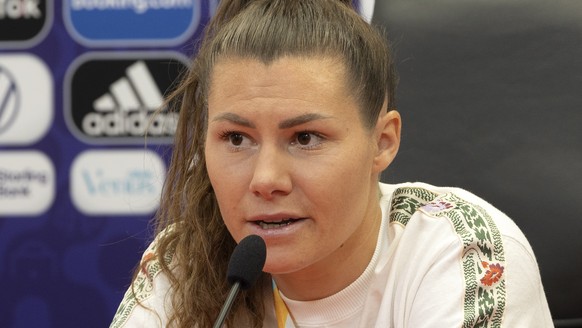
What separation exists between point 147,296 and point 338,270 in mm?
283

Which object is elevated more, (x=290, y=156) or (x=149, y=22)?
(x=149, y=22)

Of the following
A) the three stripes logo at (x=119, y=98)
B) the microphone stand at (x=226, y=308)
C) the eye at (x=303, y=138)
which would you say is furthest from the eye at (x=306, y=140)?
the three stripes logo at (x=119, y=98)

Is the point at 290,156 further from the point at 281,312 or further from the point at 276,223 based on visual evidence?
the point at 281,312

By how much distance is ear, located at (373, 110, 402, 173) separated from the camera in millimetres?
1223

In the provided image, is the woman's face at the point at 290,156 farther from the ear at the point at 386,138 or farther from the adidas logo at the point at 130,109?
the adidas logo at the point at 130,109

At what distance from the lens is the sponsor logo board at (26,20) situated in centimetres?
180

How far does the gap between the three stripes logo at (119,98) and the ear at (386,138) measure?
0.62m

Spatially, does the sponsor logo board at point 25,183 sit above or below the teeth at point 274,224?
below

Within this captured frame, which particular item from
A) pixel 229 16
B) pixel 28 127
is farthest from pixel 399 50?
pixel 28 127

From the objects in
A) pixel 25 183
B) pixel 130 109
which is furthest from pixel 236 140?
pixel 25 183

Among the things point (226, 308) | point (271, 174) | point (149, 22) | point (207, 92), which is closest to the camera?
point (226, 308)

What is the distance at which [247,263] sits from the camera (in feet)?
3.14

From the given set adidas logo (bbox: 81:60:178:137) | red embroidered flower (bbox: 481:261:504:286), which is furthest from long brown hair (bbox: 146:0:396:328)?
adidas logo (bbox: 81:60:178:137)

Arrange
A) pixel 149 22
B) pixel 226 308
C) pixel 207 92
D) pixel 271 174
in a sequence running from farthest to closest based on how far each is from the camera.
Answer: pixel 149 22, pixel 207 92, pixel 271 174, pixel 226 308
